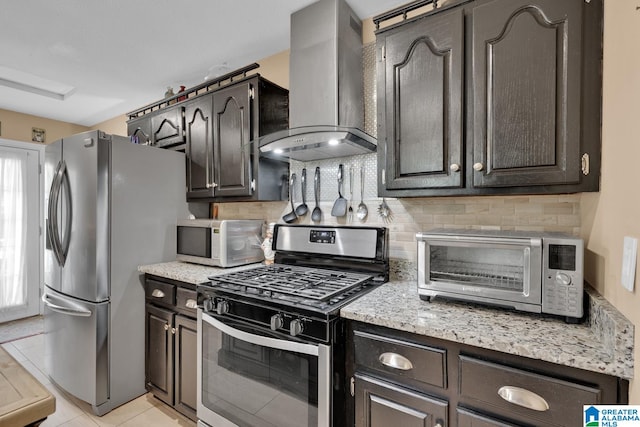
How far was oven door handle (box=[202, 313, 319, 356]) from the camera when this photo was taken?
4.06 feet

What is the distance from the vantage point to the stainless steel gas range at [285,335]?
123 cm

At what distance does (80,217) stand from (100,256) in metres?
0.32

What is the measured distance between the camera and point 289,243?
208 centimetres

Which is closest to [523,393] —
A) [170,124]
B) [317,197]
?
[317,197]

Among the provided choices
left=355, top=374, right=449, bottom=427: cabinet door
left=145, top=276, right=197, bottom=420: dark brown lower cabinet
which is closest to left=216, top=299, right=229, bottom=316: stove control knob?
left=145, top=276, right=197, bottom=420: dark brown lower cabinet

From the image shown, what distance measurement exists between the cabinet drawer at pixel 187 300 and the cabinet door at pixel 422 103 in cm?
130

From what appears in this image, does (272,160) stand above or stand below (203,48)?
below

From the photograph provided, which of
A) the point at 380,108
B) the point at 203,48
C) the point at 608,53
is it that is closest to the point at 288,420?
the point at 380,108

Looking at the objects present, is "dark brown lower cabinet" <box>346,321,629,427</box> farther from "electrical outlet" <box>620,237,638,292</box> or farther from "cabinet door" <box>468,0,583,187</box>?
"cabinet door" <box>468,0,583,187</box>

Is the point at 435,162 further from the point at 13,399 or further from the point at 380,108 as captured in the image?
the point at 13,399

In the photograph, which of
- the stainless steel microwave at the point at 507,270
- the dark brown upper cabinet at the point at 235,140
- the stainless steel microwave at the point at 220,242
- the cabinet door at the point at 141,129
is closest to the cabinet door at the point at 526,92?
the stainless steel microwave at the point at 507,270

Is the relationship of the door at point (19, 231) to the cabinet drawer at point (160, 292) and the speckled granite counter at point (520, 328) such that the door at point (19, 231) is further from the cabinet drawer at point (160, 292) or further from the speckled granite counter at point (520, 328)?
the speckled granite counter at point (520, 328)

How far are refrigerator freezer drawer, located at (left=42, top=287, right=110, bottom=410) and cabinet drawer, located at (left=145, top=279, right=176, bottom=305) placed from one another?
0.83 feet

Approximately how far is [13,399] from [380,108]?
5.40ft
